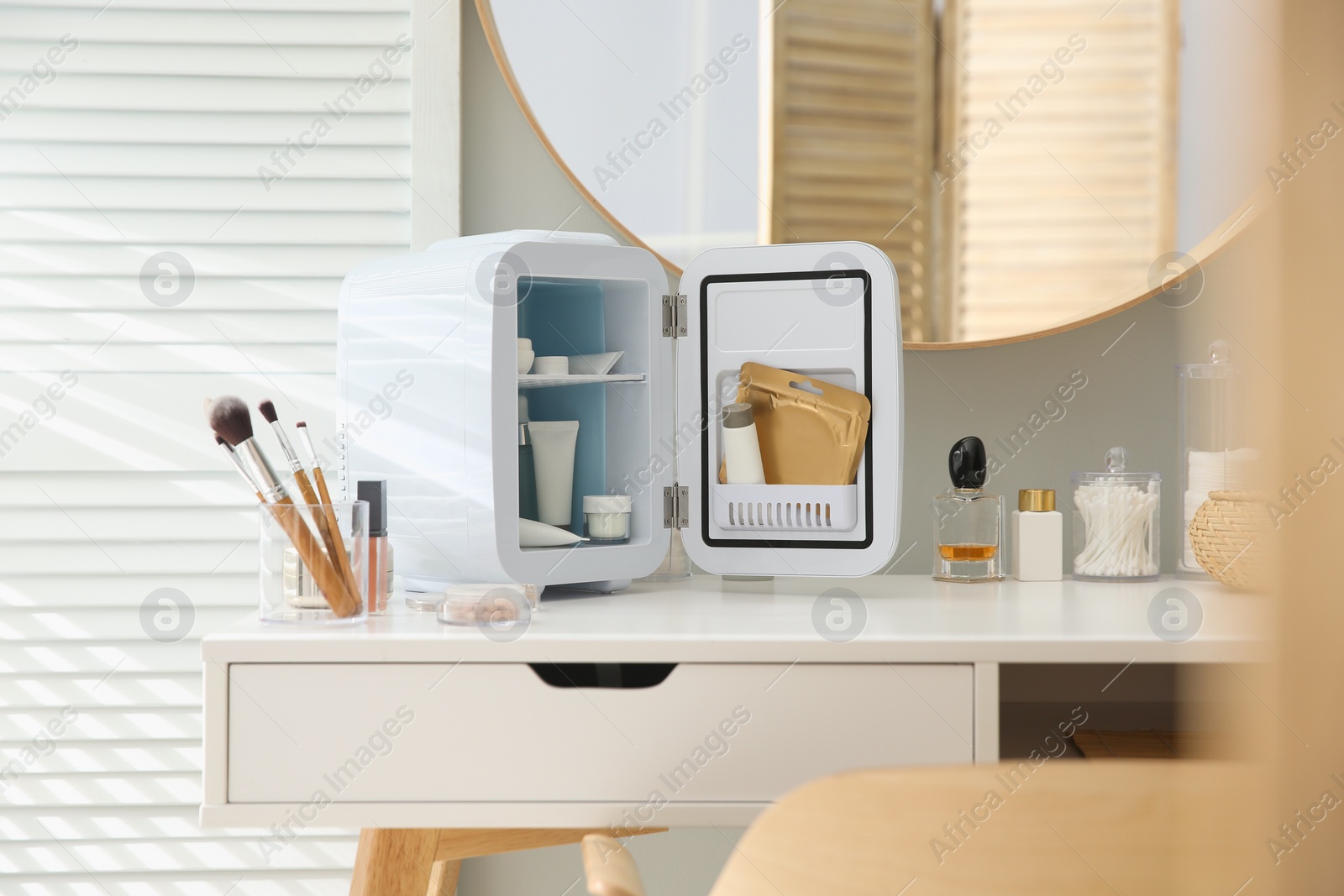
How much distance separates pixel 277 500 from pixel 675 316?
1.29 ft

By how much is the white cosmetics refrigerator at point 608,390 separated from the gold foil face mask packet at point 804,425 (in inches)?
0.5

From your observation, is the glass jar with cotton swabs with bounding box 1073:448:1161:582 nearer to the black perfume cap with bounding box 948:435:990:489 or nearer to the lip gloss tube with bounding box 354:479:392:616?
the black perfume cap with bounding box 948:435:990:489

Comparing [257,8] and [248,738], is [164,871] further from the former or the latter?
[257,8]

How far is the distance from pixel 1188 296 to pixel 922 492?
364 millimetres

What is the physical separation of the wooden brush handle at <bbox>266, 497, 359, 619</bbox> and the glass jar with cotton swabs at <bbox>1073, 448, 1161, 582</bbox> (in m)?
0.71

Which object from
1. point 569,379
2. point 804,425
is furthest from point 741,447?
point 569,379

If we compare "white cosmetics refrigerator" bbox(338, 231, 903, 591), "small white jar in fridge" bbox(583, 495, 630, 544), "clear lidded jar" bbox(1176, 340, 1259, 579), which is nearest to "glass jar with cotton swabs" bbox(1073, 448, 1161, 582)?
"clear lidded jar" bbox(1176, 340, 1259, 579)

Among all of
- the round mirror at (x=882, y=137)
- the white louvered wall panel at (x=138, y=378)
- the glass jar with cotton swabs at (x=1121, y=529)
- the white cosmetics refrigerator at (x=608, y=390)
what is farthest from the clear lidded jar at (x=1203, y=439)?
the white louvered wall panel at (x=138, y=378)

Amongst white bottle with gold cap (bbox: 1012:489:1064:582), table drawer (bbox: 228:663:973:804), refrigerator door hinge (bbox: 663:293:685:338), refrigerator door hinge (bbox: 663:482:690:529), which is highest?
refrigerator door hinge (bbox: 663:293:685:338)

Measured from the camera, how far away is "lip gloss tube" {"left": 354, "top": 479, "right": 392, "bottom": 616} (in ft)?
2.59

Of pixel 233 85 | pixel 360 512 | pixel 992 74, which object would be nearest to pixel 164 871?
pixel 360 512

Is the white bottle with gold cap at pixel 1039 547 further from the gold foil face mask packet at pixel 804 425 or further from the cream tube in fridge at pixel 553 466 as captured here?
the cream tube in fridge at pixel 553 466

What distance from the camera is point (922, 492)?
3.80 ft

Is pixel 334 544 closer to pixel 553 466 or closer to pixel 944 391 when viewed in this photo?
pixel 553 466
